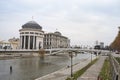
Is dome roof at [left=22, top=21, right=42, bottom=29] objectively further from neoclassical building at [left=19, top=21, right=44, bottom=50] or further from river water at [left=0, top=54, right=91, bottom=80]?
river water at [left=0, top=54, right=91, bottom=80]

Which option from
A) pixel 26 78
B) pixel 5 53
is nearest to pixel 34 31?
pixel 5 53

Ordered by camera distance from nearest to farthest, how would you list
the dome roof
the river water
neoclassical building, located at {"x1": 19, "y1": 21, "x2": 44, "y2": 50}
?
the river water → neoclassical building, located at {"x1": 19, "y1": 21, "x2": 44, "y2": 50} → the dome roof

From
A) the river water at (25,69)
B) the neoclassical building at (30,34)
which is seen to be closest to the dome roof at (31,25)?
the neoclassical building at (30,34)

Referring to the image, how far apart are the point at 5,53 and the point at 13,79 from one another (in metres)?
72.0

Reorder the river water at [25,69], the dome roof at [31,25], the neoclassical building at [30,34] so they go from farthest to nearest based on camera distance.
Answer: the dome roof at [31,25] → the neoclassical building at [30,34] → the river water at [25,69]

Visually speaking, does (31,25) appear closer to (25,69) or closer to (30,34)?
(30,34)

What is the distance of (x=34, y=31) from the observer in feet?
506

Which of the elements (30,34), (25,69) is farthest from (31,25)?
(25,69)

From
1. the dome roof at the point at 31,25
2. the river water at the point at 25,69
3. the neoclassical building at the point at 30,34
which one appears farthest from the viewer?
the dome roof at the point at 31,25

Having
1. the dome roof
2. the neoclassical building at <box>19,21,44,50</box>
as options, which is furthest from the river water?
the dome roof

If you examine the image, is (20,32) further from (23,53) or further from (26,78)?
(26,78)

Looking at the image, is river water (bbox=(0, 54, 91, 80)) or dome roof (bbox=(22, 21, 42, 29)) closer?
river water (bbox=(0, 54, 91, 80))

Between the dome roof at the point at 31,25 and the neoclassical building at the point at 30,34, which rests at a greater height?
the dome roof at the point at 31,25

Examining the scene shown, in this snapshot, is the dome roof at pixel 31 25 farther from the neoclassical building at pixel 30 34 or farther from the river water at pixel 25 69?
the river water at pixel 25 69
